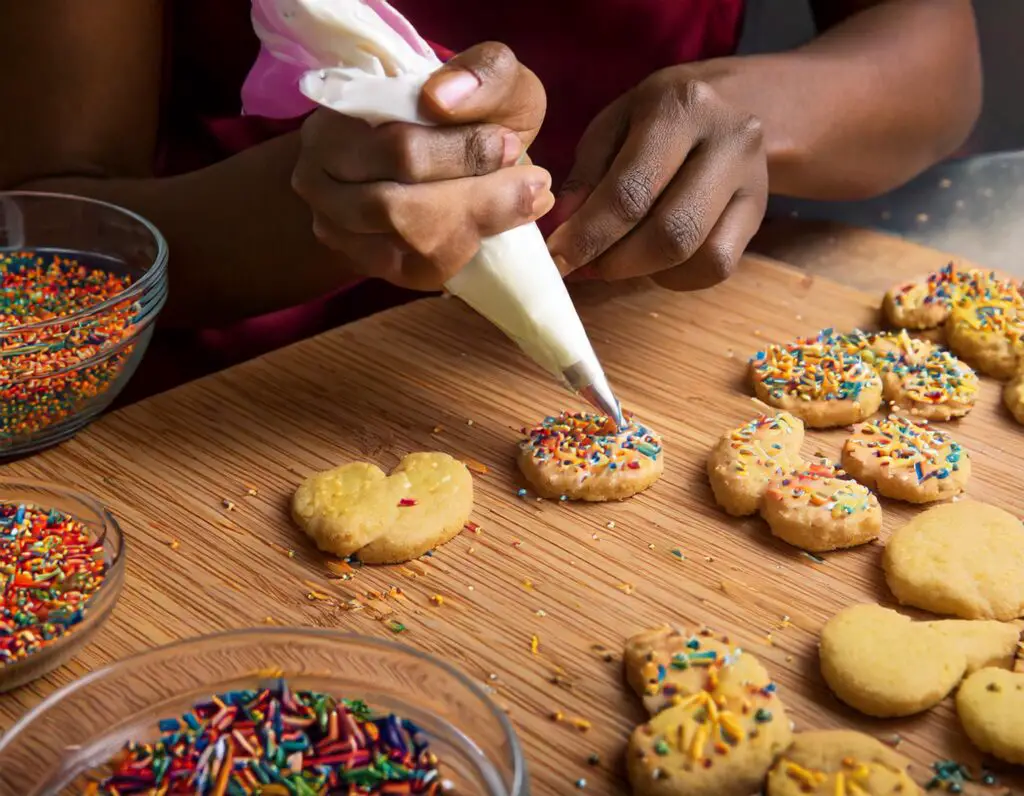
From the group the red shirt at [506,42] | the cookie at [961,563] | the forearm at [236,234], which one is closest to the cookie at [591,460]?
the cookie at [961,563]

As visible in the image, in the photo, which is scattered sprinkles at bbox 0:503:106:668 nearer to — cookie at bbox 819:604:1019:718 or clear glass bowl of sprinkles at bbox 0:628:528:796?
clear glass bowl of sprinkles at bbox 0:628:528:796

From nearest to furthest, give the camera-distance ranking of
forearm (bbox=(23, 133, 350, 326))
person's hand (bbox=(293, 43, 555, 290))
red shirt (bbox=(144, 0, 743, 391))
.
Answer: person's hand (bbox=(293, 43, 555, 290)) → forearm (bbox=(23, 133, 350, 326)) → red shirt (bbox=(144, 0, 743, 391))

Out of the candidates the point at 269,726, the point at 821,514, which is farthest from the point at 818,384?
the point at 269,726

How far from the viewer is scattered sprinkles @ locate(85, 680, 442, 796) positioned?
0.71 m

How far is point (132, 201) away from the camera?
57.3 inches

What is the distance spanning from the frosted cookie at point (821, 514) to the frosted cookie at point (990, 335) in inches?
14.5

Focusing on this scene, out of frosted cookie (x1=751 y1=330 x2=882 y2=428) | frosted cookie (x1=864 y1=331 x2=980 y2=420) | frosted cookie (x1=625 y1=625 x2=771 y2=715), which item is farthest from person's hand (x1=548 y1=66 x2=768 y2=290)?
frosted cookie (x1=625 y1=625 x2=771 y2=715)

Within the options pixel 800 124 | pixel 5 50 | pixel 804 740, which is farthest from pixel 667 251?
pixel 5 50

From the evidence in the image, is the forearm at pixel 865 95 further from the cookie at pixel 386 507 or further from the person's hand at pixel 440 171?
the cookie at pixel 386 507

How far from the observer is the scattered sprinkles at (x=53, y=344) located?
104 cm

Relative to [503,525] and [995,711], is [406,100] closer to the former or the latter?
[503,525]

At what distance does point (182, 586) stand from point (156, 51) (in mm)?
871

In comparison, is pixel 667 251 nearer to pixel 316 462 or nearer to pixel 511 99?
pixel 511 99

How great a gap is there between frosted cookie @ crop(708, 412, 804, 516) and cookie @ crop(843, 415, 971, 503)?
65 mm
